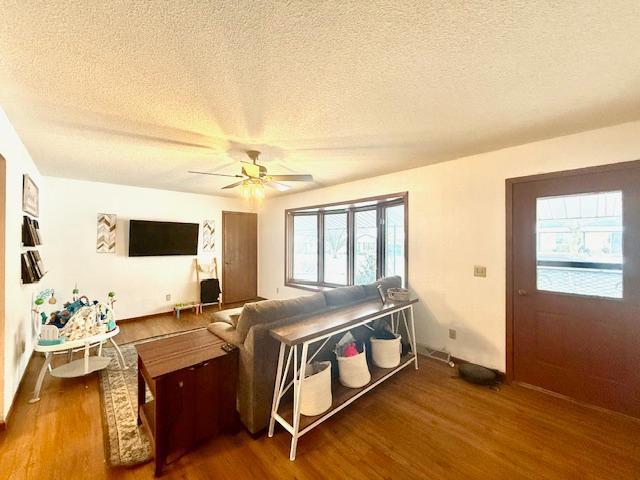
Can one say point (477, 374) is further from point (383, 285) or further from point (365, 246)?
point (365, 246)

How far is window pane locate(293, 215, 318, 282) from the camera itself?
5.12 meters

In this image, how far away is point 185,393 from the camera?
5.44 ft

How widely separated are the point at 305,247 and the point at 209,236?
1997 mm

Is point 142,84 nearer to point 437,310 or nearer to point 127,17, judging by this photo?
point 127,17

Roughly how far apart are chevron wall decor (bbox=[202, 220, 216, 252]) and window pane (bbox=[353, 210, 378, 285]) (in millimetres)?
2986

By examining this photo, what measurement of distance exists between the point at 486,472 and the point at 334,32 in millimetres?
2595

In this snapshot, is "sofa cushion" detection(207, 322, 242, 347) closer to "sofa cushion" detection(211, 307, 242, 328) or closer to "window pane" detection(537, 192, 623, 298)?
"sofa cushion" detection(211, 307, 242, 328)

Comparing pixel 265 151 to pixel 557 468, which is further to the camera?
pixel 265 151

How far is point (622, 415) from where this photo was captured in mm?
2121

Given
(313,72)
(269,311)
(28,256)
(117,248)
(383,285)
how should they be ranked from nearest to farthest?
(313,72) → (269,311) → (28,256) → (383,285) → (117,248)

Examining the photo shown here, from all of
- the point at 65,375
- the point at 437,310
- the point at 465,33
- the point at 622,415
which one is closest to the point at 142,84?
the point at 465,33

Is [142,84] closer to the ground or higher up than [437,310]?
higher up

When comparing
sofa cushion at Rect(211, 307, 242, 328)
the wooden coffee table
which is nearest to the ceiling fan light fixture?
sofa cushion at Rect(211, 307, 242, 328)

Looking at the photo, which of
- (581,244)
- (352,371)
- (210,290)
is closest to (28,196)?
(210,290)
